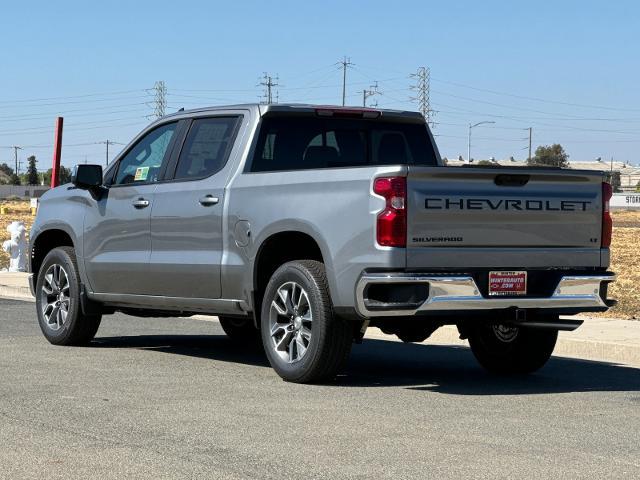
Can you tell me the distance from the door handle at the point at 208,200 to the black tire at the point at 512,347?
7.62 ft

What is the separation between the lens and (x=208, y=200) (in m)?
10.5

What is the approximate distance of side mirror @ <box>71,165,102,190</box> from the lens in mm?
11516

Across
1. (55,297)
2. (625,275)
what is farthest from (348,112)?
(625,275)

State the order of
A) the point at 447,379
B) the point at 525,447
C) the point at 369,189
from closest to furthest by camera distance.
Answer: the point at 525,447 → the point at 369,189 → the point at 447,379

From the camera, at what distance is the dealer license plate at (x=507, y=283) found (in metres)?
9.32

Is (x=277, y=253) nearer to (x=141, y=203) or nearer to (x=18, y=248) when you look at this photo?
(x=141, y=203)

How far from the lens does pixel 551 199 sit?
9633 mm

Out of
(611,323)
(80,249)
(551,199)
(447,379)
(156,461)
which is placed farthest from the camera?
(611,323)

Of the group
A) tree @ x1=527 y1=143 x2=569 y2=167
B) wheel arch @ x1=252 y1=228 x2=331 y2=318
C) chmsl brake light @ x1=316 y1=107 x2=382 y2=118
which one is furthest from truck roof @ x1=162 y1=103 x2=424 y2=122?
tree @ x1=527 y1=143 x2=569 y2=167

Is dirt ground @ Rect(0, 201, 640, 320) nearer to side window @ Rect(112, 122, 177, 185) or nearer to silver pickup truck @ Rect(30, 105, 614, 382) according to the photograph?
silver pickup truck @ Rect(30, 105, 614, 382)

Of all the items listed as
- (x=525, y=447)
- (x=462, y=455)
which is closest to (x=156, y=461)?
(x=462, y=455)

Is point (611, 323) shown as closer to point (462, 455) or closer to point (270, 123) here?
point (270, 123)

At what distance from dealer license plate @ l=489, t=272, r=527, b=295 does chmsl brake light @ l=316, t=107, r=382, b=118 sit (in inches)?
88.7

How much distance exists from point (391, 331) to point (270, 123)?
1.98 meters
